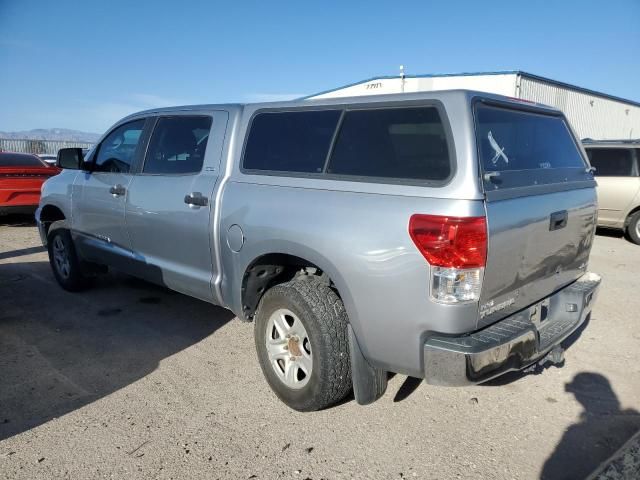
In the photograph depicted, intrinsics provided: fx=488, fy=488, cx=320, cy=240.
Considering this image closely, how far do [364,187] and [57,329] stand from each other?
335cm

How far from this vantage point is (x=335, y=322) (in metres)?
2.88

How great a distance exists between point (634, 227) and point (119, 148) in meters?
8.78

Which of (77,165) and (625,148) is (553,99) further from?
(77,165)

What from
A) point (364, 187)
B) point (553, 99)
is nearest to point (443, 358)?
point (364, 187)

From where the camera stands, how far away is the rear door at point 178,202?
3635 mm

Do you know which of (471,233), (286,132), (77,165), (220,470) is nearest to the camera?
(471,233)

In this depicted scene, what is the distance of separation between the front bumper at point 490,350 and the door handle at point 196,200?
194cm

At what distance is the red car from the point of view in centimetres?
925

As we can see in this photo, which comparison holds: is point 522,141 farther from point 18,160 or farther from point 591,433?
point 18,160

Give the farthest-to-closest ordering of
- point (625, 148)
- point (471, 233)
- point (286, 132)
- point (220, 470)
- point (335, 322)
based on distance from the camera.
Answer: point (625, 148) → point (286, 132) → point (335, 322) → point (220, 470) → point (471, 233)

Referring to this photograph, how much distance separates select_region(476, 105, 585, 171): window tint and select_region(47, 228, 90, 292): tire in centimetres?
445

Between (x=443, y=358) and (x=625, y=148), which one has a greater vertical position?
(x=625, y=148)

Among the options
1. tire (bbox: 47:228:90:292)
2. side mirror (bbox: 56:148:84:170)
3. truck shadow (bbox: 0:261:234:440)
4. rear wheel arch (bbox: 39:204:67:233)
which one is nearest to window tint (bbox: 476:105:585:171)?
truck shadow (bbox: 0:261:234:440)

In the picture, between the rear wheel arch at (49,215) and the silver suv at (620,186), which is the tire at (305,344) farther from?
the silver suv at (620,186)
